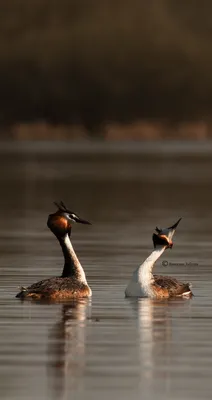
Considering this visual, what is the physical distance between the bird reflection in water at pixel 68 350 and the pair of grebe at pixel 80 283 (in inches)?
14.6

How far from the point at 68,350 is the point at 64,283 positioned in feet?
15.0

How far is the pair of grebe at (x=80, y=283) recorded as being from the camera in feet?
71.9

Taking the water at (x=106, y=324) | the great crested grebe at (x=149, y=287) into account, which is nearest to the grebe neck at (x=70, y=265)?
the water at (x=106, y=324)

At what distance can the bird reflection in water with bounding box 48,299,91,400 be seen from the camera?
1557cm

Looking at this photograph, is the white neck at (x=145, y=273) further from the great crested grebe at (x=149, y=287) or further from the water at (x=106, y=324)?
the water at (x=106, y=324)

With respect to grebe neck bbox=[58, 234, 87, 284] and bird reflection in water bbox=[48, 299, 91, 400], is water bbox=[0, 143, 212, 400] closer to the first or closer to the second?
bird reflection in water bbox=[48, 299, 91, 400]

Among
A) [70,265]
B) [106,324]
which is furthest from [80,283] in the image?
[106,324]

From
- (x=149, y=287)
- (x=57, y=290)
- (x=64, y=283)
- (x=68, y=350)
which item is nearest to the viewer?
(x=68, y=350)

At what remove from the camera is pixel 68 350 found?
17.6m

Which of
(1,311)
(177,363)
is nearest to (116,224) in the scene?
(1,311)

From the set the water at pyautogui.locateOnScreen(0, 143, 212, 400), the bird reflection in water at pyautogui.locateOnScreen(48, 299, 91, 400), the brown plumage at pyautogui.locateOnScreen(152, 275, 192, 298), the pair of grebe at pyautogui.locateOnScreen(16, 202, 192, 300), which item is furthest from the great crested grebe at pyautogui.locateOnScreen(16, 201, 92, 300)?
the brown plumage at pyautogui.locateOnScreen(152, 275, 192, 298)

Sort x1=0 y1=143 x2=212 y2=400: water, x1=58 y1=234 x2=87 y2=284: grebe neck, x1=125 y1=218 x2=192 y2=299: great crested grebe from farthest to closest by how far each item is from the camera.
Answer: x1=58 y1=234 x2=87 y2=284: grebe neck < x1=125 y1=218 x2=192 y2=299: great crested grebe < x1=0 y1=143 x2=212 y2=400: water

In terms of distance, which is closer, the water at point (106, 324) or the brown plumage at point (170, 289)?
the water at point (106, 324)

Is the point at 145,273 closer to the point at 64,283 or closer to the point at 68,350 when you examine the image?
the point at 64,283
